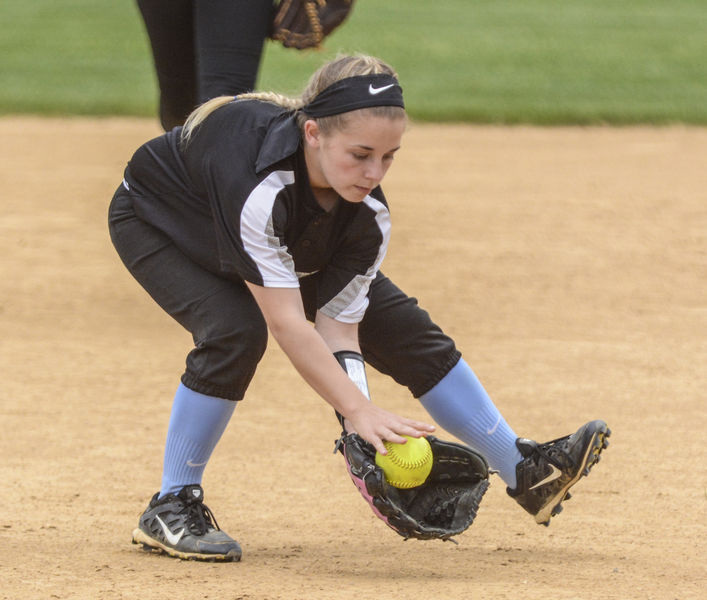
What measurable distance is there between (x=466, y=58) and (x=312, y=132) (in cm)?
991

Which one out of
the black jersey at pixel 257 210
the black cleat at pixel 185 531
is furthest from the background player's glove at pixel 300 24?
the black cleat at pixel 185 531

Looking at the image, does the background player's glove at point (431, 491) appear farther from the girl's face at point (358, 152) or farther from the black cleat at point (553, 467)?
the girl's face at point (358, 152)

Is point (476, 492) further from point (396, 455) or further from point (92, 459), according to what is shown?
point (92, 459)

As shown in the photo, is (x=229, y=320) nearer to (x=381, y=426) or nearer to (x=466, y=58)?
(x=381, y=426)

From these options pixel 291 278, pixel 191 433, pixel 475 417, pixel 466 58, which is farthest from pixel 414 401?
pixel 466 58

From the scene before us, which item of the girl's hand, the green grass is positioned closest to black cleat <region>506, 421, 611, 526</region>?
the girl's hand

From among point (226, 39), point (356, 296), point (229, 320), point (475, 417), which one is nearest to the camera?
point (229, 320)

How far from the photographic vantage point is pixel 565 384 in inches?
177

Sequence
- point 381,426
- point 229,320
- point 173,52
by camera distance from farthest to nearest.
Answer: point 173,52, point 229,320, point 381,426

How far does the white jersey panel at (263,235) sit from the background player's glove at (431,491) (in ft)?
1.35

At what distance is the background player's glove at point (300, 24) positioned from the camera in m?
4.27

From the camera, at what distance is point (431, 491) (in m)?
3.03

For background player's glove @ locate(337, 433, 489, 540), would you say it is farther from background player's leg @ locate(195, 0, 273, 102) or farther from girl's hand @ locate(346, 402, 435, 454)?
background player's leg @ locate(195, 0, 273, 102)

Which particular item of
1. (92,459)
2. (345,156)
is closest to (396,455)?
(345,156)
